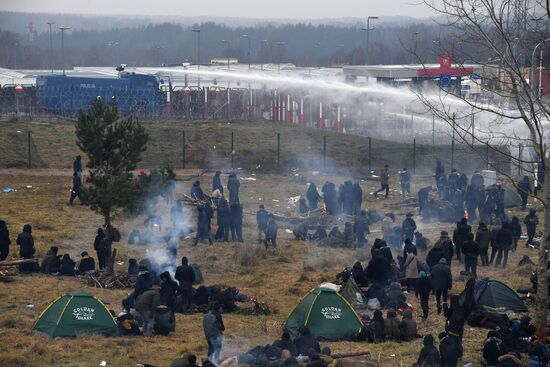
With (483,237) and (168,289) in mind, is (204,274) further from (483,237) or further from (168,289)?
(483,237)

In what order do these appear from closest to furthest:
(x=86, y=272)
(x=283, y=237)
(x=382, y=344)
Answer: (x=382, y=344) < (x=86, y=272) < (x=283, y=237)

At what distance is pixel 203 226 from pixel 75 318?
942cm

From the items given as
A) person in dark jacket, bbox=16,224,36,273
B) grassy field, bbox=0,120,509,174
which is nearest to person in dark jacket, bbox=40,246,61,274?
person in dark jacket, bbox=16,224,36,273

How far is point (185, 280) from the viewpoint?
18.1 meters

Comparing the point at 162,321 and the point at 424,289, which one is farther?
the point at 424,289

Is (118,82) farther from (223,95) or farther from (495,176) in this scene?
(495,176)

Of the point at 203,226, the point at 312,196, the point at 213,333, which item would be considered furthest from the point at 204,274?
the point at 312,196

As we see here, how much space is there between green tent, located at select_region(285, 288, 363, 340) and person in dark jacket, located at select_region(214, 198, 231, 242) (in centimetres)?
906

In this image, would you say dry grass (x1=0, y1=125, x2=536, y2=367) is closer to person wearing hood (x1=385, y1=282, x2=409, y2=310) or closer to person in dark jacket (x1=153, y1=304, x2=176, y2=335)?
person in dark jacket (x1=153, y1=304, x2=176, y2=335)

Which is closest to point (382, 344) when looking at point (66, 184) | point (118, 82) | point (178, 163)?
point (66, 184)

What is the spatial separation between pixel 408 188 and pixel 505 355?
66.6 feet

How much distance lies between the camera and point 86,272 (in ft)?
69.4

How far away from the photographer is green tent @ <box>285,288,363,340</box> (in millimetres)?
16688

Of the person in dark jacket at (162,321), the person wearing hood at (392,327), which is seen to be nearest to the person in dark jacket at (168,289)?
the person in dark jacket at (162,321)
